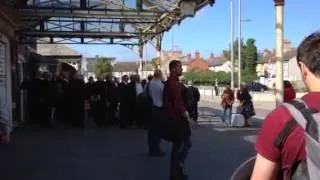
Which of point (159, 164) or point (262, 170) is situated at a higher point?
point (262, 170)

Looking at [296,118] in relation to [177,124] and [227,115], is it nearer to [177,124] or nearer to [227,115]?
[177,124]

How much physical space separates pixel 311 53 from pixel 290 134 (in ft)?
1.13

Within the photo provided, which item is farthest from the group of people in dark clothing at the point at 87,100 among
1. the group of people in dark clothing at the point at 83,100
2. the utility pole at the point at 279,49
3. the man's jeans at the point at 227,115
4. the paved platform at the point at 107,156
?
the utility pole at the point at 279,49

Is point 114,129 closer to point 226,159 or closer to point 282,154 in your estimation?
point 226,159

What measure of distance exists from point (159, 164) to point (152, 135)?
122 centimetres

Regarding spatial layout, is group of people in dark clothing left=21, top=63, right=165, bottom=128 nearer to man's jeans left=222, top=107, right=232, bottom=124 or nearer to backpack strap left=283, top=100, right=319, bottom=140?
man's jeans left=222, top=107, right=232, bottom=124

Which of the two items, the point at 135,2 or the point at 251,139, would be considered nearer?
the point at 251,139

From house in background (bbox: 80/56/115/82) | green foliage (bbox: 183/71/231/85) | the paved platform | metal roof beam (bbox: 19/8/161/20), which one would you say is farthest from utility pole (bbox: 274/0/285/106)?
green foliage (bbox: 183/71/231/85)

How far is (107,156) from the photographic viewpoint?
41.4ft

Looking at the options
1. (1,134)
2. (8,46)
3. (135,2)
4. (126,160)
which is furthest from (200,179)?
(135,2)

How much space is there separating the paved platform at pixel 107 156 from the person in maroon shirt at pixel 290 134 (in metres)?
7.00

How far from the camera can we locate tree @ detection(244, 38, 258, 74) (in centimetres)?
10900

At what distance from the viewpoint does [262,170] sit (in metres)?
2.80

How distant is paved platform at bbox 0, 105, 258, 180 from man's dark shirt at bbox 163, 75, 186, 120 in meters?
1.20
